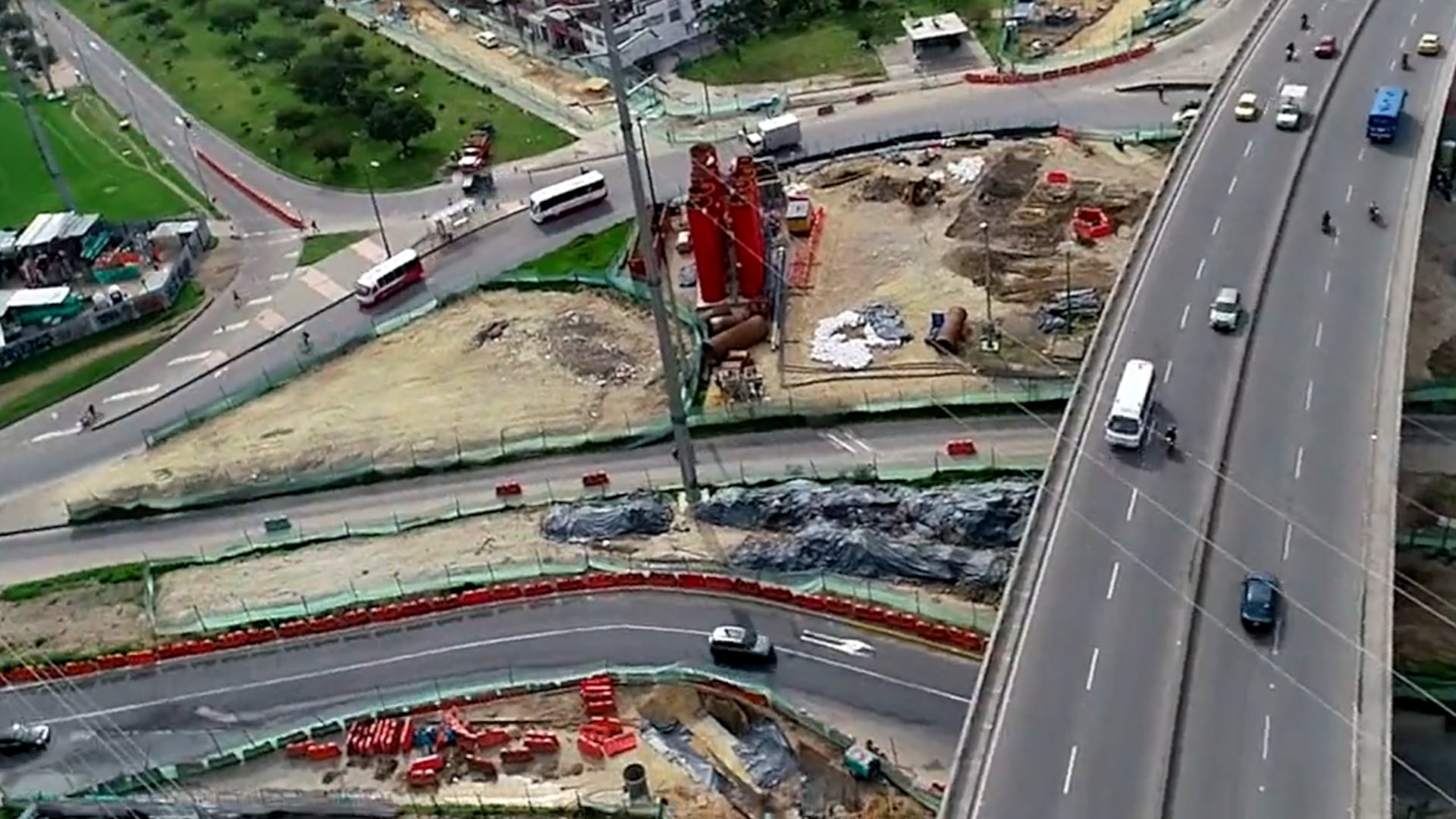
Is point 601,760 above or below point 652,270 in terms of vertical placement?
below

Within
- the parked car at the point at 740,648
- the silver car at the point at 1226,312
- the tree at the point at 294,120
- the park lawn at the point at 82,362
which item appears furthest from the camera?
the tree at the point at 294,120

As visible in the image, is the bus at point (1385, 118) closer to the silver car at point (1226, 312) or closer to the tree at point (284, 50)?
the silver car at point (1226, 312)

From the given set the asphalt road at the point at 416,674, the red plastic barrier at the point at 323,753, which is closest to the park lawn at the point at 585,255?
the asphalt road at the point at 416,674

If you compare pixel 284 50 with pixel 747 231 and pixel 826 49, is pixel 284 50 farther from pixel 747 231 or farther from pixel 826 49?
pixel 747 231

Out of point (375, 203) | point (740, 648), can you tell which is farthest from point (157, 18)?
point (740, 648)

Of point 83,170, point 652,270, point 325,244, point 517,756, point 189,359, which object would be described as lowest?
point 517,756

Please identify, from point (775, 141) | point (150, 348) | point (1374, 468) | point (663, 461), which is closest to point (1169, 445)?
point (1374, 468)

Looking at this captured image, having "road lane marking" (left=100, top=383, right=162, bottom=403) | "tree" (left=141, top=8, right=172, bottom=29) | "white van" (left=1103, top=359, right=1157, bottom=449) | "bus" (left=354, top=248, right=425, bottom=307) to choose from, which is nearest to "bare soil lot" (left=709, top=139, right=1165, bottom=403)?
"white van" (left=1103, top=359, right=1157, bottom=449)
